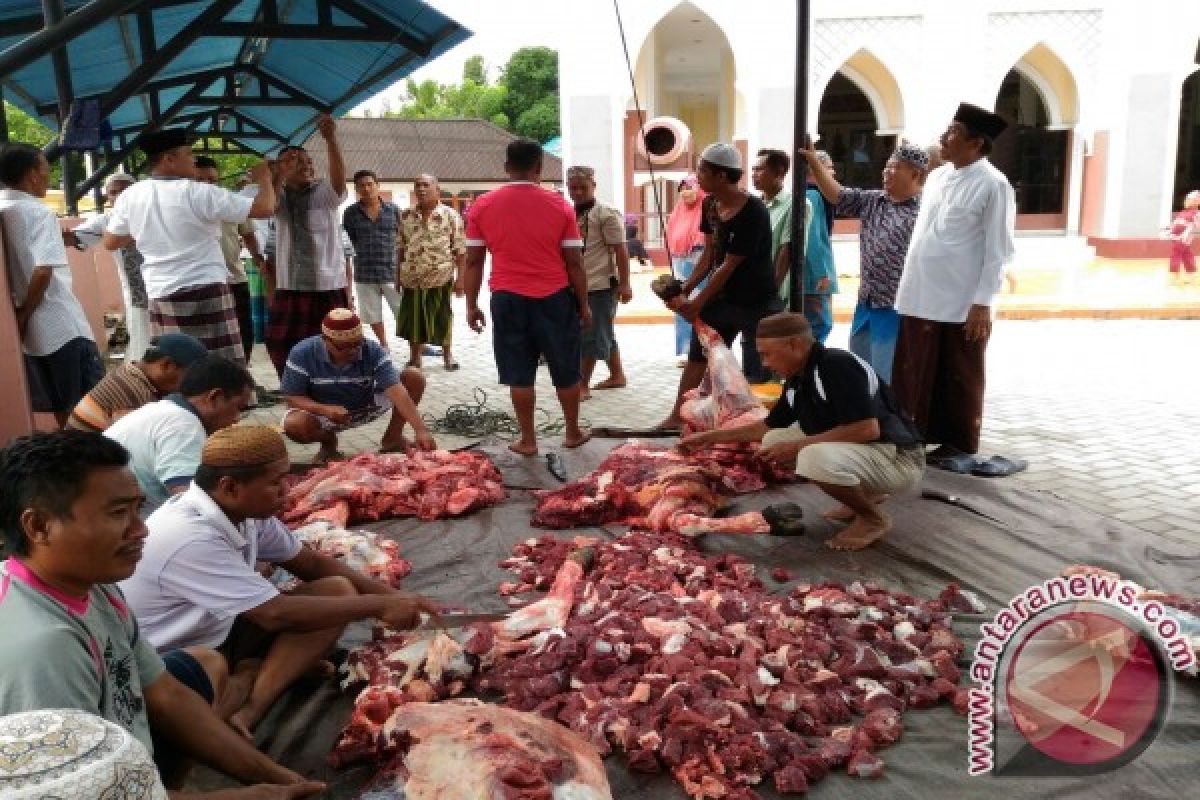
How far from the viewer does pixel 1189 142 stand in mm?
19984

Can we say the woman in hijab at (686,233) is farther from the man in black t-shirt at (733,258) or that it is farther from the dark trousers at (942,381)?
the dark trousers at (942,381)

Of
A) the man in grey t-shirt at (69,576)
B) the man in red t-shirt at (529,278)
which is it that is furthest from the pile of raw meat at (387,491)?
the man in grey t-shirt at (69,576)

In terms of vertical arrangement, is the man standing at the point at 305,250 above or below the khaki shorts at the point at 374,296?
above

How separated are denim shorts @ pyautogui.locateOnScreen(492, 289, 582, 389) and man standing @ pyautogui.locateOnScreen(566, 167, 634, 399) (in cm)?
134

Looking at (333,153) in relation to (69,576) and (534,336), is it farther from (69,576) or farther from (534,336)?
(69,576)

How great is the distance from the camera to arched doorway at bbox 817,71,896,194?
67.6 feet

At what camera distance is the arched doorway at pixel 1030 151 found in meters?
19.6

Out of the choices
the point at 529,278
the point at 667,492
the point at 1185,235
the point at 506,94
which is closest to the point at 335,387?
Result: the point at 529,278

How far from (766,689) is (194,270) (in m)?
4.04

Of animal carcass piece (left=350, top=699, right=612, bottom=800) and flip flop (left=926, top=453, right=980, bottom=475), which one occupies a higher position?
animal carcass piece (left=350, top=699, right=612, bottom=800)

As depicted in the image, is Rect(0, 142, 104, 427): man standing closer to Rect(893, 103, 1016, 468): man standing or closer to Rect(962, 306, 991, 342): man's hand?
Rect(893, 103, 1016, 468): man standing

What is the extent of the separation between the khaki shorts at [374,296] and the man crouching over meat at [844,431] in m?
5.10

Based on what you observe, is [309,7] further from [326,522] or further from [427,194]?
[326,522]

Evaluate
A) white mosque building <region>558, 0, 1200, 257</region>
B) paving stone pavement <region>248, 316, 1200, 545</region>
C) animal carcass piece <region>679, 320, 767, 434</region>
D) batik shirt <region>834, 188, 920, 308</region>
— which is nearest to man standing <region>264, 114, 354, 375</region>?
paving stone pavement <region>248, 316, 1200, 545</region>
